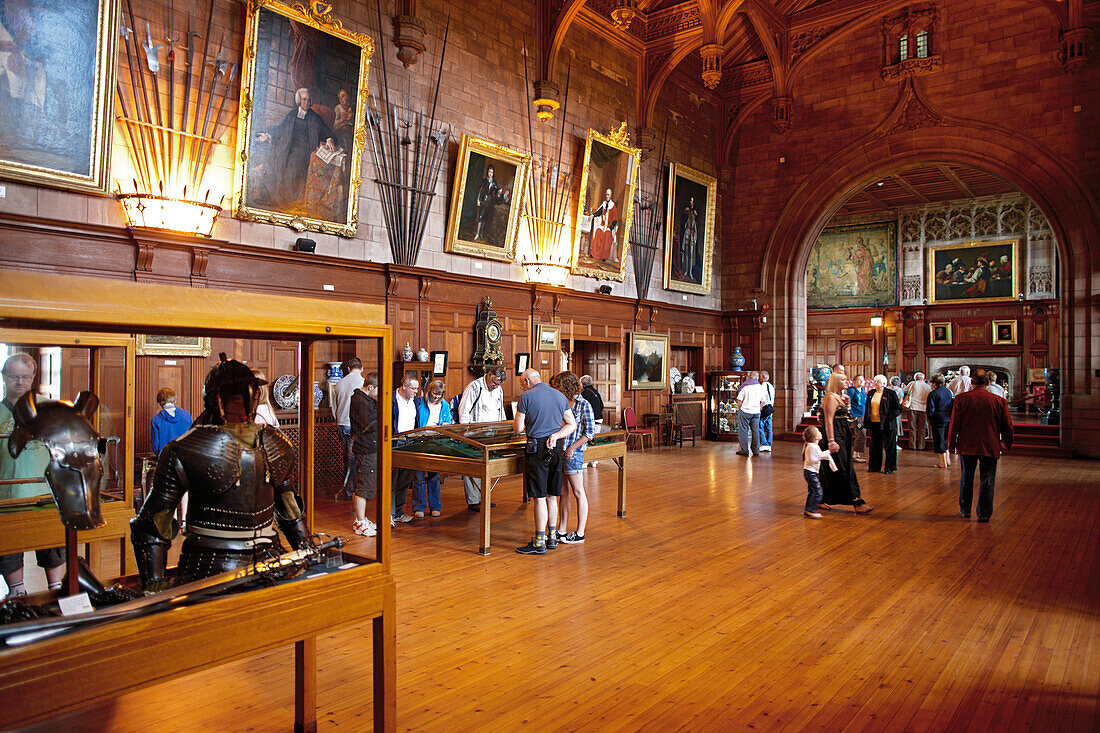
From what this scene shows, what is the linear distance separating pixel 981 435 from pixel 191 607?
7.36 m

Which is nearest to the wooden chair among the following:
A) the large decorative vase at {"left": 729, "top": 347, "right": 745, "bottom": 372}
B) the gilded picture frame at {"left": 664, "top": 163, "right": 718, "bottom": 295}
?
the gilded picture frame at {"left": 664, "top": 163, "right": 718, "bottom": 295}

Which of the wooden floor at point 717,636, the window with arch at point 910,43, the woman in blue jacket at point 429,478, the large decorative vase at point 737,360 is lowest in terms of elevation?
the wooden floor at point 717,636

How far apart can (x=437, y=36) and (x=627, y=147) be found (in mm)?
4585

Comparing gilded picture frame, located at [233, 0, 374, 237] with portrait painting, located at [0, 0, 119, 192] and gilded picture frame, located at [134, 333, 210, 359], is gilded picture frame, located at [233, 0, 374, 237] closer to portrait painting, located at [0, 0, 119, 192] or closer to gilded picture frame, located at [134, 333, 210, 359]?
portrait painting, located at [0, 0, 119, 192]

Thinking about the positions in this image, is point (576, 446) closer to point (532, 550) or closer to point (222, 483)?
point (532, 550)

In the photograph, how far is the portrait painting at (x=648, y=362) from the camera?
566 inches

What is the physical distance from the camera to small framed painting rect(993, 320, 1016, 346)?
19703 mm

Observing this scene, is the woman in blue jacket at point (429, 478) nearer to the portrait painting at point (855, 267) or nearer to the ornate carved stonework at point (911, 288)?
the portrait painting at point (855, 267)

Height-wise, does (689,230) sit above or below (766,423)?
above

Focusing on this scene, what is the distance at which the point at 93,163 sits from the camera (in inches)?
261

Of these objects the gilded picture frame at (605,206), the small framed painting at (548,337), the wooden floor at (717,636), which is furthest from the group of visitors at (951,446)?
the gilded picture frame at (605,206)

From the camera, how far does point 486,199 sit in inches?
422

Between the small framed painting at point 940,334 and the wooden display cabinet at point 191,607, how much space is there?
21918 millimetres

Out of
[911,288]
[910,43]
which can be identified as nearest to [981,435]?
[910,43]
